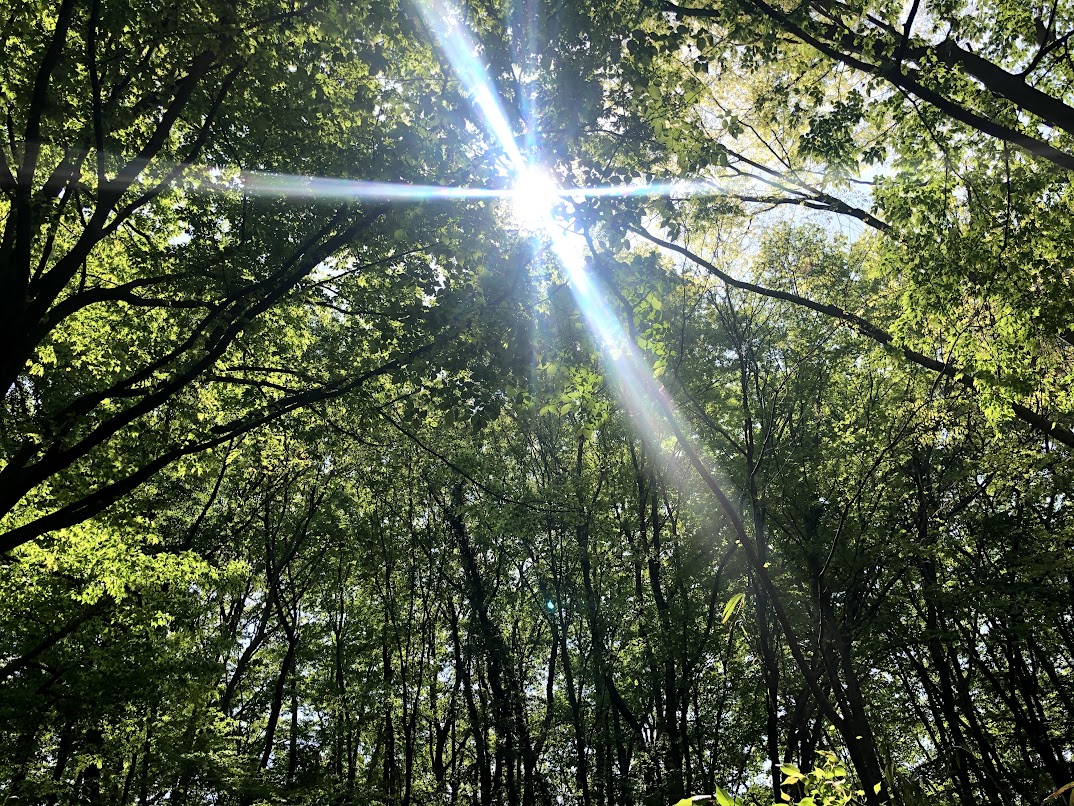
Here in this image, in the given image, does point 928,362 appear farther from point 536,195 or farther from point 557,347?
point 536,195

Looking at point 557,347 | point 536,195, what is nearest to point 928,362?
point 557,347

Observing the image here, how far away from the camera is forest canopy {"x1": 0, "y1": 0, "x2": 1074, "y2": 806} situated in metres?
4.69

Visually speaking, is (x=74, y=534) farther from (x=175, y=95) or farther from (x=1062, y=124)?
(x=1062, y=124)

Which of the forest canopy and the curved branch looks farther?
the curved branch

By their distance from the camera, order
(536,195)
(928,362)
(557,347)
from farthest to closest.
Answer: (928,362) → (557,347) → (536,195)

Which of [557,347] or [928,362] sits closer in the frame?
[557,347]

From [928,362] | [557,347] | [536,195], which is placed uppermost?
[928,362]

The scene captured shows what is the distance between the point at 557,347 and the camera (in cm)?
499

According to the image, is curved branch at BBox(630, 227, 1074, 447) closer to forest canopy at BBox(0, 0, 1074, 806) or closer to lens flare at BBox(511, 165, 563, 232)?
forest canopy at BBox(0, 0, 1074, 806)

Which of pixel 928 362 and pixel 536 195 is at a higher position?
pixel 928 362

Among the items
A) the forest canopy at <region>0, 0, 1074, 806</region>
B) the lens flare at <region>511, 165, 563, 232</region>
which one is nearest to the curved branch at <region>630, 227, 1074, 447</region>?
the forest canopy at <region>0, 0, 1074, 806</region>

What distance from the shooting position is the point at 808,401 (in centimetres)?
1183

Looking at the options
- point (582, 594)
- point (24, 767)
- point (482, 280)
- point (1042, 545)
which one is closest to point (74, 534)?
point (24, 767)

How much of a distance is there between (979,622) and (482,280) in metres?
16.5
